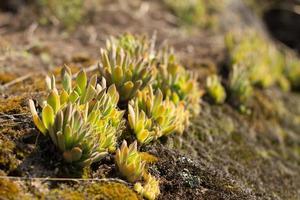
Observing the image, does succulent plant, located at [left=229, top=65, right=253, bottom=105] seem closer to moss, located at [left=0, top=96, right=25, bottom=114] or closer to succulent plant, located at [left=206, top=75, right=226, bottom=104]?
succulent plant, located at [left=206, top=75, right=226, bottom=104]

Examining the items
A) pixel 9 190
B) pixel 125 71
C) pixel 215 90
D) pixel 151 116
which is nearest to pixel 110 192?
pixel 9 190

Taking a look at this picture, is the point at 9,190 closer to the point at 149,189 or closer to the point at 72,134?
the point at 72,134

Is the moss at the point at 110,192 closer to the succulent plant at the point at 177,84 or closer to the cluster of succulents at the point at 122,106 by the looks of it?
the cluster of succulents at the point at 122,106

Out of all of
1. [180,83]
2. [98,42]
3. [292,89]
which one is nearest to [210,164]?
[180,83]

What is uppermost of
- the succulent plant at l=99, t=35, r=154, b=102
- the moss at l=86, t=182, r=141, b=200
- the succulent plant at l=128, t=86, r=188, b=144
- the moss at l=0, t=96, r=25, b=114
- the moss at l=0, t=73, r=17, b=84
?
the succulent plant at l=99, t=35, r=154, b=102

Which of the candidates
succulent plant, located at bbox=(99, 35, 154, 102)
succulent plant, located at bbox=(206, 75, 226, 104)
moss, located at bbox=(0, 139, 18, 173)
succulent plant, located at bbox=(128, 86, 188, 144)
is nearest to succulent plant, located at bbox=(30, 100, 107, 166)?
moss, located at bbox=(0, 139, 18, 173)

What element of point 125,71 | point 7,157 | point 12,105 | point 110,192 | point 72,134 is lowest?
point 110,192
